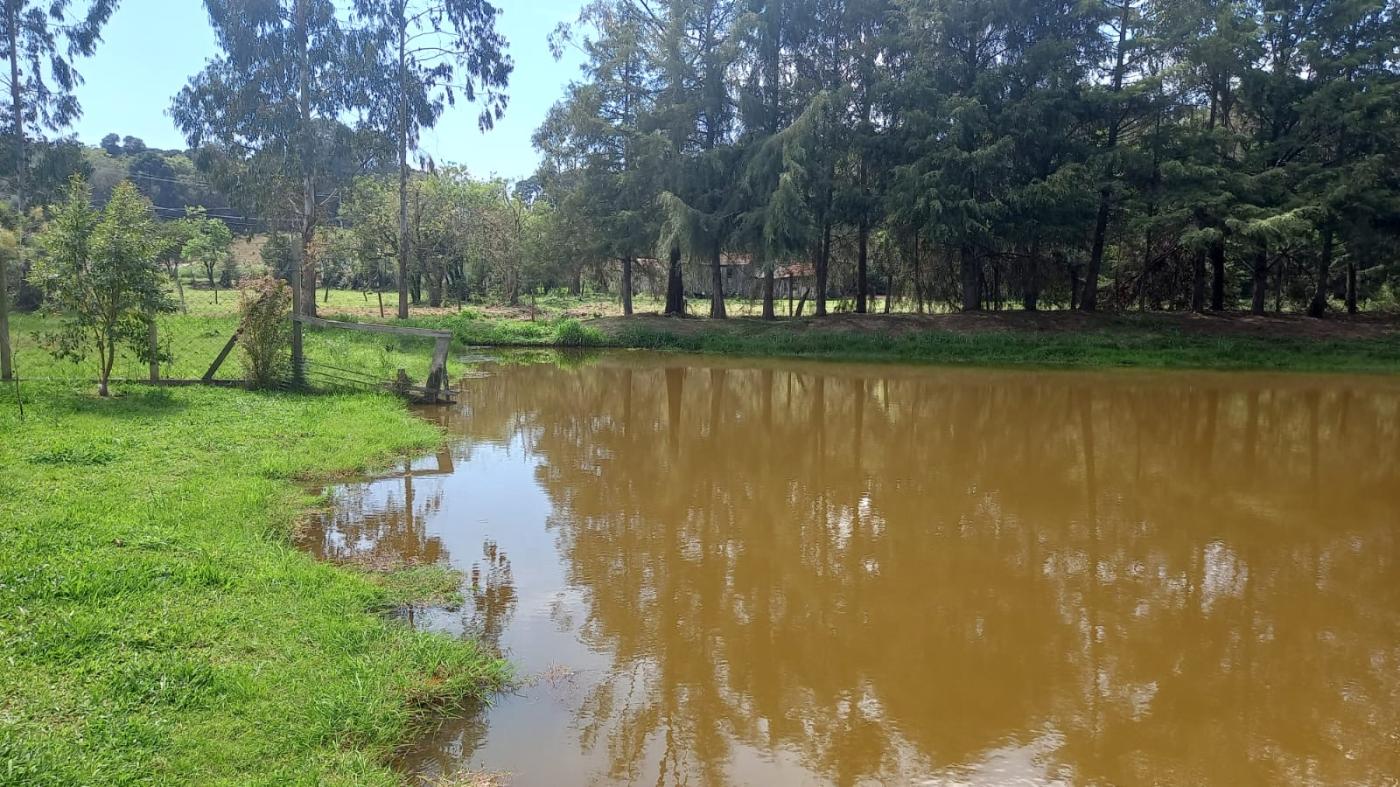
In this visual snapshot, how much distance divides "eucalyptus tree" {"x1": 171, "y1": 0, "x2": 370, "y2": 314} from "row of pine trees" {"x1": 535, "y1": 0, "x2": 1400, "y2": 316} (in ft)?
25.9

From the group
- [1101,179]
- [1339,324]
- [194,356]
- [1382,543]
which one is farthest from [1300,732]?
[1339,324]

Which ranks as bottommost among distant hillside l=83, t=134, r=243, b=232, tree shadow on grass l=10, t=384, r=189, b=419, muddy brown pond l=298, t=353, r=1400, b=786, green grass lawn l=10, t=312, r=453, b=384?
muddy brown pond l=298, t=353, r=1400, b=786

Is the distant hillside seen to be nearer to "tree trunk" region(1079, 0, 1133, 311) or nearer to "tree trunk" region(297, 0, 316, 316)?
"tree trunk" region(297, 0, 316, 316)

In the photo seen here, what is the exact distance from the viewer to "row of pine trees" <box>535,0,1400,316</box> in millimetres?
24531

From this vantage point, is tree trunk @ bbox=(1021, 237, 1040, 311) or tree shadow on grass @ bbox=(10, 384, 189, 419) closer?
tree shadow on grass @ bbox=(10, 384, 189, 419)

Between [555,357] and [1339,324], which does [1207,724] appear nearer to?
[555,357]

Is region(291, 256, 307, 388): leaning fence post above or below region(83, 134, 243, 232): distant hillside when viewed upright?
below

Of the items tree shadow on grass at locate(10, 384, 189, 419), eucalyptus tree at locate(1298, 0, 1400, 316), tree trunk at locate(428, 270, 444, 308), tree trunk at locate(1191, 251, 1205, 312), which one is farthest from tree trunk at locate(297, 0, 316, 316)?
eucalyptus tree at locate(1298, 0, 1400, 316)

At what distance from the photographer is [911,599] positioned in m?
6.28

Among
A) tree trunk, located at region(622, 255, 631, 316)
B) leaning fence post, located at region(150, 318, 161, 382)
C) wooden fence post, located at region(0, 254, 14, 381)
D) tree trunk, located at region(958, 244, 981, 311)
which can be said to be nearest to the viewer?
Result: wooden fence post, located at region(0, 254, 14, 381)

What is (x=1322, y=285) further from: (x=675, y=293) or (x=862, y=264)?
(x=675, y=293)

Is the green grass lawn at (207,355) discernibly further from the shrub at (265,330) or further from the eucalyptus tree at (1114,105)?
the eucalyptus tree at (1114,105)

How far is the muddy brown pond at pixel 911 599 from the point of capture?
435cm

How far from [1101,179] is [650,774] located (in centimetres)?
2632
